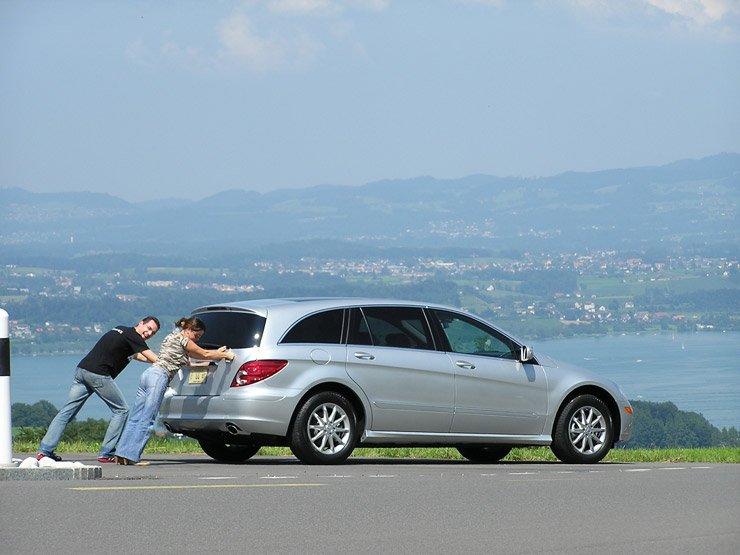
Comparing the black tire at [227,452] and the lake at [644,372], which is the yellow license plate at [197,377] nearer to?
A: the black tire at [227,452]

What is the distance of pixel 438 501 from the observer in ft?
34.3

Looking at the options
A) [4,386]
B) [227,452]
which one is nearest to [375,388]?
[227,452]

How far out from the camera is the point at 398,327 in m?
15.1

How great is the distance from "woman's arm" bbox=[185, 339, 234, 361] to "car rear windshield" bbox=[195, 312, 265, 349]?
22 cm

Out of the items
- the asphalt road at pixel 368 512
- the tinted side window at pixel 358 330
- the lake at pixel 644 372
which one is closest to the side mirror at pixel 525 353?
the tinted side window at pixel 358 330

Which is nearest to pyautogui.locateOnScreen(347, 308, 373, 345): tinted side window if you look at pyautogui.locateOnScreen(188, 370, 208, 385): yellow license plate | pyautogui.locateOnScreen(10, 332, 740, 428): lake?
pyautogui.locateOnScreen(188, 370, 208, 385): yellow license plate

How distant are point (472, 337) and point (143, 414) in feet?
12.2

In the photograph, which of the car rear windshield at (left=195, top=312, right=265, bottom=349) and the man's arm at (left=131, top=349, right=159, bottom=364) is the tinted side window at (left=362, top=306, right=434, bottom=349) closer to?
the car rear windshield at (left=195, top=312, right=265, bottom=349)

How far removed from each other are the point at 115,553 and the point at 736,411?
96.0 metres

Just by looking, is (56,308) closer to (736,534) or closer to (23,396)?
(23,396)

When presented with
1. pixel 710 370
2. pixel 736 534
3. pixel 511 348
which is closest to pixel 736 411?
pixel 710 370

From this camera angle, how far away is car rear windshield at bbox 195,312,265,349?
46.9ft

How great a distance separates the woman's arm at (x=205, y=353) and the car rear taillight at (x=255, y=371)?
0.18 meters

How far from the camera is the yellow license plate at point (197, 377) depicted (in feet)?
47.0
